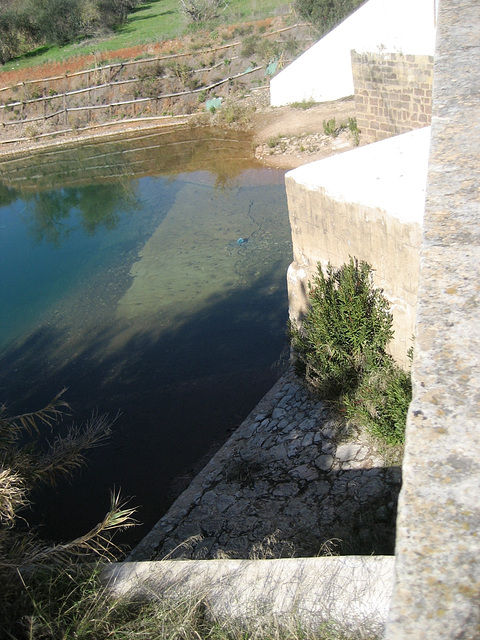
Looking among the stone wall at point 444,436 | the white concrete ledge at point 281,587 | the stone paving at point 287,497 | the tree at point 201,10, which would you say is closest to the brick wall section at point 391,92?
the stone paving at point 287,497

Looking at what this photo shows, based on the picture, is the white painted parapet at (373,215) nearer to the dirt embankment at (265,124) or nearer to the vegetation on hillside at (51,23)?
the dirt embankment at (265,124)

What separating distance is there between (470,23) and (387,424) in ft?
9.87

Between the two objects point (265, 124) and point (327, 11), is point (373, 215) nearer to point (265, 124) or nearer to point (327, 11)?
point (265, 124)

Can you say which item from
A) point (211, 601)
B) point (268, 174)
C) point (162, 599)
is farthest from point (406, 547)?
point (268, 174)

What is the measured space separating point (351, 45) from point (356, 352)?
1171cm

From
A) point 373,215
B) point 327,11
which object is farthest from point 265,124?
point 373,215

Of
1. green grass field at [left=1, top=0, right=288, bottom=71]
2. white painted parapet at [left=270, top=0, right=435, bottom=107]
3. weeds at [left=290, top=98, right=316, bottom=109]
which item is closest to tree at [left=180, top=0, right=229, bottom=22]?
green grass field at [left=1, top=0, right=288, bottom=71]

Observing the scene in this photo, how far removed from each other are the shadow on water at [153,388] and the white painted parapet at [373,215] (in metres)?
2.12

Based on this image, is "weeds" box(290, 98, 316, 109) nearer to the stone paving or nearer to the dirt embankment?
the dirt embankment

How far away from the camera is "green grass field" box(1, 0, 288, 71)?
2484 cm

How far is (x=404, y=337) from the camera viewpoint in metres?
4.87

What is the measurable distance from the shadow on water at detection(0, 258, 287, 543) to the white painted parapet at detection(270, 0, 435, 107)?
4281 millimetres

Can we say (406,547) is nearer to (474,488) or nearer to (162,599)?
(474,488)

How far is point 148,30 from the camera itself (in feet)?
88.8
